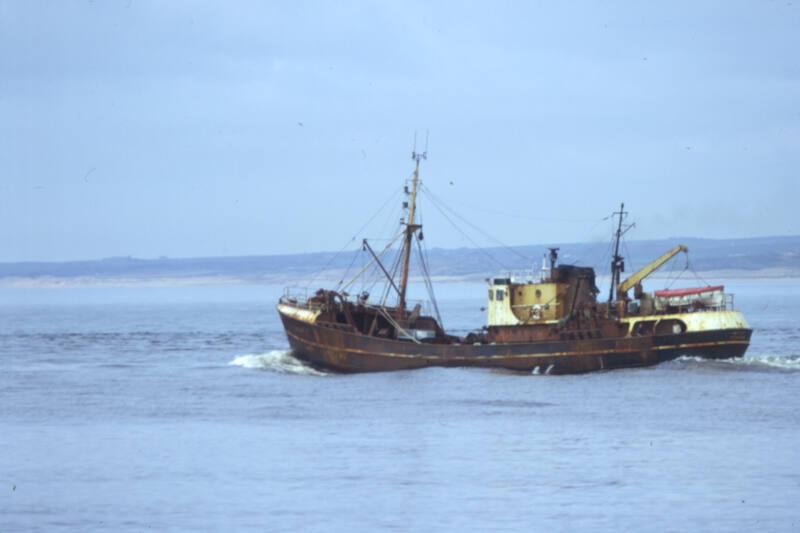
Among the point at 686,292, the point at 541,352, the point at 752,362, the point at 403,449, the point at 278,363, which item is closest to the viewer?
the point at 403,449

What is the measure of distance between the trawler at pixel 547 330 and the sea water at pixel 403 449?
1.04 m

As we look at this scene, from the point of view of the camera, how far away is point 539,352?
65750 millimetres

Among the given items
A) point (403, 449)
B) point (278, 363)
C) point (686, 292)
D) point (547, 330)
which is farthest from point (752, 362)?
point (403, 449)

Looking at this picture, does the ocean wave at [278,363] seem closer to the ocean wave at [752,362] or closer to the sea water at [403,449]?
the sea water at [403,449]

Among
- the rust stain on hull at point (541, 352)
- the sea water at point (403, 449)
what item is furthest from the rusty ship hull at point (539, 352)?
the sea water at point (403, 449)

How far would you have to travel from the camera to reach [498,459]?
41.3 metres

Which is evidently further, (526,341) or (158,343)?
(158,343)

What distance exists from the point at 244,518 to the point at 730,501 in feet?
37.9

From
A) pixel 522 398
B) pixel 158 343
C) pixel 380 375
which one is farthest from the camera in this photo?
pixel 158 343

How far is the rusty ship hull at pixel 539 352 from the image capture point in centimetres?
6550

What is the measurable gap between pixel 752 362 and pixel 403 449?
1245 inches

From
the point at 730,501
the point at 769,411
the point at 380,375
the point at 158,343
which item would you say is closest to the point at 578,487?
the point at 730,501

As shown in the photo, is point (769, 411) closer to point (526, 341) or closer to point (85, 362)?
point (526, 341)

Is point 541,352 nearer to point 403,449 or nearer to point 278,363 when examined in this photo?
point 278,363
